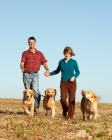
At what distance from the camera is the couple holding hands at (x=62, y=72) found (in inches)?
523

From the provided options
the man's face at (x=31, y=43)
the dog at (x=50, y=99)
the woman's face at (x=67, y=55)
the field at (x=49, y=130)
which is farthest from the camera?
the man's face at (x=31, y=43)

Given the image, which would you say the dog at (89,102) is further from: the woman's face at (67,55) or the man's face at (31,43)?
the man's face at (31,43)

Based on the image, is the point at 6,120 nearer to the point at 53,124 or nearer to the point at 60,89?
the point at 53,124

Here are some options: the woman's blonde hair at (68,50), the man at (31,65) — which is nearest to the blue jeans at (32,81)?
the man at (31,65)

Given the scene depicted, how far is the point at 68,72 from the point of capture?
524 inches

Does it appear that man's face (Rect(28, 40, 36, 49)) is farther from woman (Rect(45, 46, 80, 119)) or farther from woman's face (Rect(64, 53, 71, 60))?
woman's face (Rect(64, 53, 71, 60))

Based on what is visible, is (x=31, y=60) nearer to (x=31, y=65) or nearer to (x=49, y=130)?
(x=31, y=65)

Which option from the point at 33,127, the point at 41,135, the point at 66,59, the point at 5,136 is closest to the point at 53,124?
the point at 33,127

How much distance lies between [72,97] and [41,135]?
448 cm

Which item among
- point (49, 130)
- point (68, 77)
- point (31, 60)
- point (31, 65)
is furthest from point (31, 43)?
point (49, 130)

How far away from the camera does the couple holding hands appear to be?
1330 centimetres

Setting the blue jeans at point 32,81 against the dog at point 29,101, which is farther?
the blue jeans at point 32,81

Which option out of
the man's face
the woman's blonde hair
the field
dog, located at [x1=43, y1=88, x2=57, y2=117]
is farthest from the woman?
the field

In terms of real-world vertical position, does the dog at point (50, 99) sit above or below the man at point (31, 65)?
below
